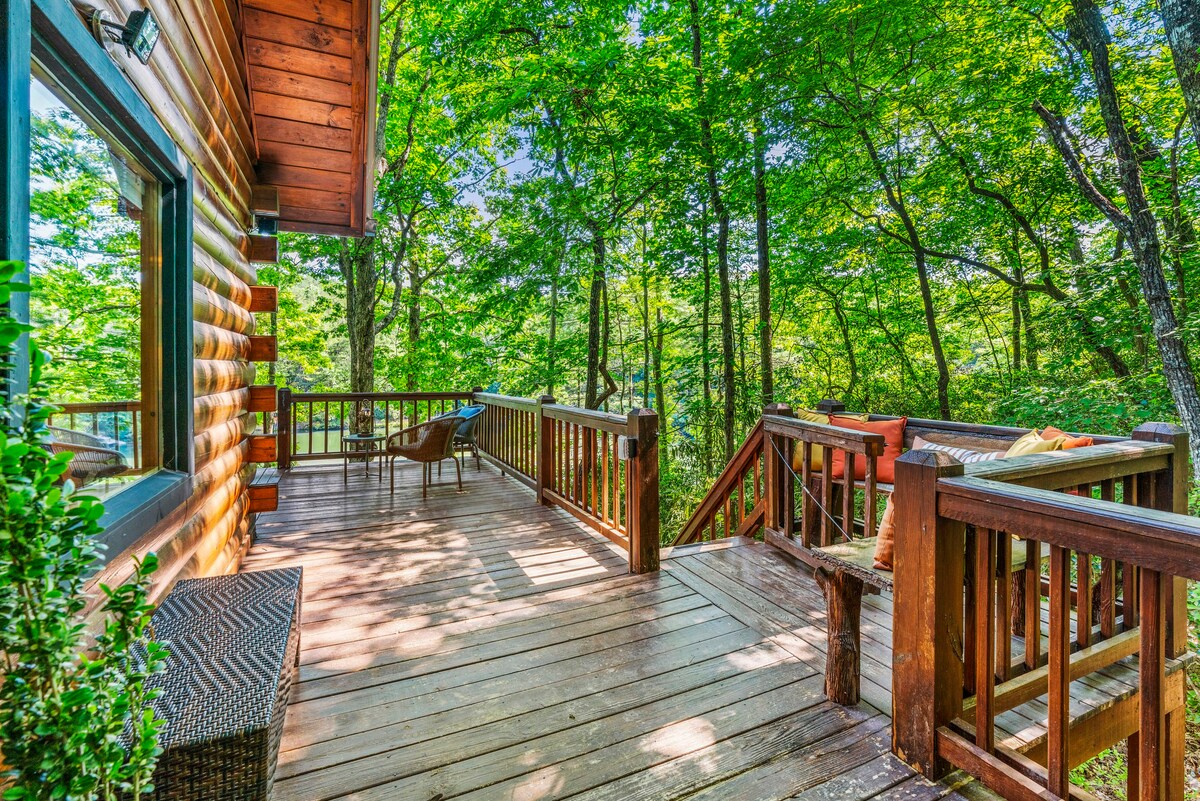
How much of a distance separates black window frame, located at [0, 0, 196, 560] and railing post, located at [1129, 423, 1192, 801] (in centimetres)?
257

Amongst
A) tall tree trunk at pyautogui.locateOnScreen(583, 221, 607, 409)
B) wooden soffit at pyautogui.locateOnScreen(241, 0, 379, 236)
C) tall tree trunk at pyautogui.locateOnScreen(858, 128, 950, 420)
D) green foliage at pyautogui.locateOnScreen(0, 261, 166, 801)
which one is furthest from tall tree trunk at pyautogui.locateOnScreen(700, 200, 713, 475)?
green foliage at pyautogui.locateOnScreen(0, 261, 166, 801)

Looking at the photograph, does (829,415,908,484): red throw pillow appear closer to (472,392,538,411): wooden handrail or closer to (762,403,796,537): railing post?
(762,403,796,537): railing post

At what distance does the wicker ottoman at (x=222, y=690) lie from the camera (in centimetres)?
116

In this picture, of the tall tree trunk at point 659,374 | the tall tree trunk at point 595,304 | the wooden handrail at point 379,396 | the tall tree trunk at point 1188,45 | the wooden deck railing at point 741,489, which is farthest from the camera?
the tall tree trunk at point 659,374

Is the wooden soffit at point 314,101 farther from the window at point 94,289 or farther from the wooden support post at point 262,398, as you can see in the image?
the window at point 94,289

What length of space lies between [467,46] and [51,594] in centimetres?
880

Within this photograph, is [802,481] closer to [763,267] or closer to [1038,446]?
[1038,446]

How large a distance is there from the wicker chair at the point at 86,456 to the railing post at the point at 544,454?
3.34 metres

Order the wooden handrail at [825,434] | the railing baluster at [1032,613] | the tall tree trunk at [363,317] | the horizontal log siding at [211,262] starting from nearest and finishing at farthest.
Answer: the railing baluster at [1032,613] < the horizontal log siding at [211,262] < the wooden handrail at [825,434] < the tall tree trunk at [363,317]

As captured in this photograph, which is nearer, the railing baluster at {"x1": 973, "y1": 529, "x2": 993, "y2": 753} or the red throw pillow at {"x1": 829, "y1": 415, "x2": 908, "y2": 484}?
the railing baluster at {"x1": 973, "y1": 529, "x2": 993, "y2": 753}

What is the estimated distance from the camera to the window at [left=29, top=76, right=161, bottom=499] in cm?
128

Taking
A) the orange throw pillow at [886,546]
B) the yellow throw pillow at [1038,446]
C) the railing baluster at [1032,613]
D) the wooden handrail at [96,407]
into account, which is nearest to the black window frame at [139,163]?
the wooden handrail at [96,407]

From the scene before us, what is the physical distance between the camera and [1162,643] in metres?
1.35

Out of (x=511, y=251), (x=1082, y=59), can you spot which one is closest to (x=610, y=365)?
(x=511, y=251)
